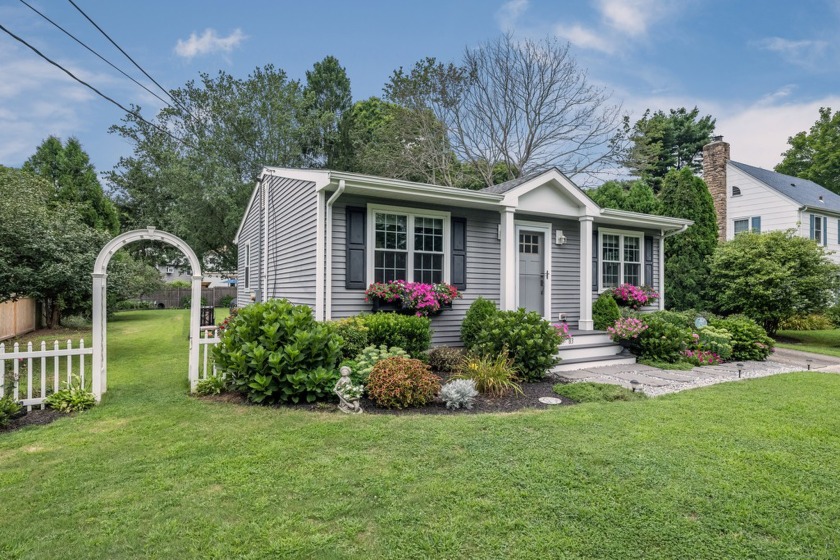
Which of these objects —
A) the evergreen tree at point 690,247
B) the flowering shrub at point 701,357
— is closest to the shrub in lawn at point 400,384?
the flowering shrub at point 701,357

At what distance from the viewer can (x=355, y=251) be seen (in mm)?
7121

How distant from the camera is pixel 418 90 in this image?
1994 cm

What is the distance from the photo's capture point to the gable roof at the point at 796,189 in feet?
56.6

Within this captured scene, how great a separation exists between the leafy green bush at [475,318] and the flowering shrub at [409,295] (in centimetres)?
66

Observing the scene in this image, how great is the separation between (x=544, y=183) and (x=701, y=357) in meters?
4.31

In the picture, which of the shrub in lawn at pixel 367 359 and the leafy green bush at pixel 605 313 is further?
the leafy green bush at pixel 605 313

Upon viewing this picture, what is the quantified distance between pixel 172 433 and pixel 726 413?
18.2 ft

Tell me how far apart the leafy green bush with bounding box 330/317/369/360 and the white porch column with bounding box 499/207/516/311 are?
2.93 metres

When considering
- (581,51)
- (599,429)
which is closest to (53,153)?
(581,51)

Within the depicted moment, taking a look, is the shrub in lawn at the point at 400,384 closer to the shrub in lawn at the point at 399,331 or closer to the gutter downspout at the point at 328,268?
the shrub in lawn at the point at 399,331

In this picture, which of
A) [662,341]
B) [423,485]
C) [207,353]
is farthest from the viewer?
[662,341]

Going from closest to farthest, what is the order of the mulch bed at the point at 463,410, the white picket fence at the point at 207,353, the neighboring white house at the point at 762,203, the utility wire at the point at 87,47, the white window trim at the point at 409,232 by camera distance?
the mulch bed at the point at 463,410 < the utility wire at the point at 87,47 < the white picket fence at the point at 207,353 < the white window trim at the point at 409,232 < the neighboring white house at the point at 762,203

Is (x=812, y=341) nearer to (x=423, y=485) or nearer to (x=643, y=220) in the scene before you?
(x=643, y=220)

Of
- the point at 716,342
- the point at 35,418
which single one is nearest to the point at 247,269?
the point at 35,418
